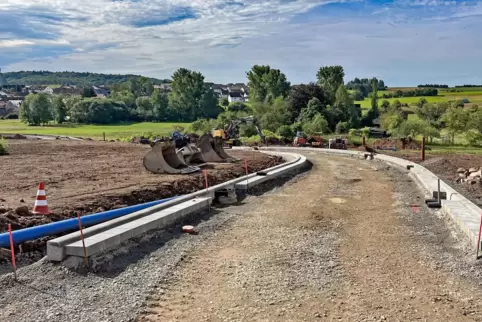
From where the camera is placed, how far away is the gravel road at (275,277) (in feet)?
18.6

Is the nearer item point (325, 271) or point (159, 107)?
point (325, 271)

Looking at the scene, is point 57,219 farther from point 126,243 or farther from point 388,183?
point 388,183

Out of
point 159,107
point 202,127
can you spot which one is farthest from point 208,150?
point 159,107

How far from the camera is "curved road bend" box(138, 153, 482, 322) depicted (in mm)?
5734

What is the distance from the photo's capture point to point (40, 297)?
5.92 meters

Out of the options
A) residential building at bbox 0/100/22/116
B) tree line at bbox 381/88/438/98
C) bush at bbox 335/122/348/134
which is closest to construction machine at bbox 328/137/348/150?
bush at bbox 335/122/348/134

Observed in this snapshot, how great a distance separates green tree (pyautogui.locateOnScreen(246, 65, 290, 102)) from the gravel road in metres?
72.7

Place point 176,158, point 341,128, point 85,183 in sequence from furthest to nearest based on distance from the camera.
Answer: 1. point 341,128
2. point 176,158
3. point 85,183

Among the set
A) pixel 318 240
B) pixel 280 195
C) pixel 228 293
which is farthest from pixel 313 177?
pixel 228 293

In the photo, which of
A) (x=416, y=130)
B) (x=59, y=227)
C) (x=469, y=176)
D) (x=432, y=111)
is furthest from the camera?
(x=432, y=111)

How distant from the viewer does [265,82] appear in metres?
83.6

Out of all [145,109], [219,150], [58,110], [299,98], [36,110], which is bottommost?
[219,150]

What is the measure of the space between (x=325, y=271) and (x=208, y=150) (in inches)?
548

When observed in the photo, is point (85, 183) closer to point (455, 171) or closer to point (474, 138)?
point (455, 171)
